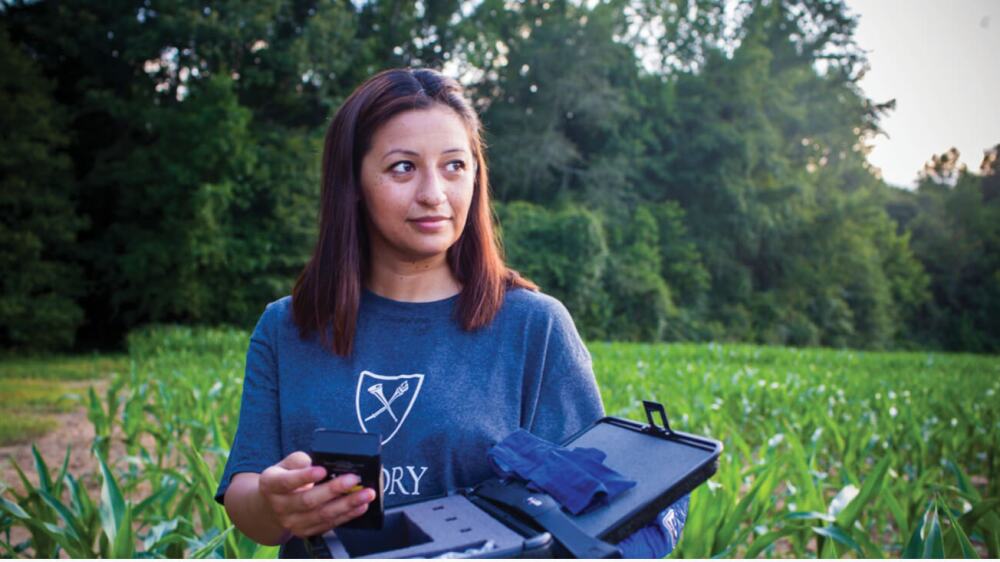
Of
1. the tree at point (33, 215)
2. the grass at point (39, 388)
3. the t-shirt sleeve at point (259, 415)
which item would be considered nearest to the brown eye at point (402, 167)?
the t-shirt sleeve at point (259, 415)

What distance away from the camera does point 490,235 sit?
1318 mm

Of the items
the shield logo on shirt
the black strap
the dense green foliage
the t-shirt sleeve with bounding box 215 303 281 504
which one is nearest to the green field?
the t-shirt sleeve with bounding box 215 303 281 504

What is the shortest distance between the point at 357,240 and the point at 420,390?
0.30 meters

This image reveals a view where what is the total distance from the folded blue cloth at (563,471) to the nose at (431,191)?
1.34 feet

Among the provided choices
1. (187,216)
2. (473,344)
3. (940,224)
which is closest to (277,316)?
(473,344)

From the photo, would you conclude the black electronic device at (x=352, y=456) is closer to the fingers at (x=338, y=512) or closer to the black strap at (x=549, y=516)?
the fingers at (x=338, y=512)

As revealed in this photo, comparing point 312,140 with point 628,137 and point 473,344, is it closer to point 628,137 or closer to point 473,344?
point 628,137

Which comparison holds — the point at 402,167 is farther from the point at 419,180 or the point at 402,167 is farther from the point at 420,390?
the point at 420,390

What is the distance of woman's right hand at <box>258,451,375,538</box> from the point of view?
2.43 ft

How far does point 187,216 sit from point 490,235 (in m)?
15.4

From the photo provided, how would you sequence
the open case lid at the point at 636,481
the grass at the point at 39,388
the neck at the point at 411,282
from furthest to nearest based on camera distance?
the grass at the point at 39,388 → the neck at the point at 411,282 → the open case lid at the point at 636,481

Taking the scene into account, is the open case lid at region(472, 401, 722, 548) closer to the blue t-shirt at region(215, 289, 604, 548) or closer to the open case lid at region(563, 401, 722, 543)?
the open case lid at region(563, 401, 722, 543)

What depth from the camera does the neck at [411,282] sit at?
1242mm

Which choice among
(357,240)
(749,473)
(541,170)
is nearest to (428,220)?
(357,240)
